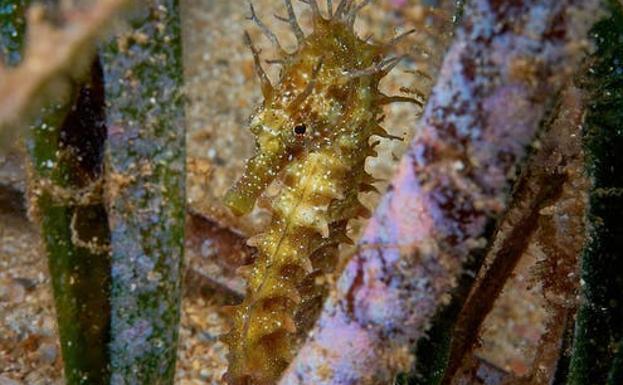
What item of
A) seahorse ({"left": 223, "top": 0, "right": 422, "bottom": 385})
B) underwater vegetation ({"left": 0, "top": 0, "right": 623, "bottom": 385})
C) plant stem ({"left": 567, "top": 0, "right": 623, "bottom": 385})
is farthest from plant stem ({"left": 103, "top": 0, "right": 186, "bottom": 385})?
plant stem ({"left": 567, "top": 0, "right": 623, "bottom": 385})

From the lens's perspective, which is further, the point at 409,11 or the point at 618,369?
the point at 409,11

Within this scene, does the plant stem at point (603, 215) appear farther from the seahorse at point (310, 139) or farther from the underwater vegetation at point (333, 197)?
the seahorse at point (310, 139)

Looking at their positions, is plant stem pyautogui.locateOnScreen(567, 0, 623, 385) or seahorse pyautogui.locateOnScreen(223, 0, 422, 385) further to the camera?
seahorse pyautogui.locateOnScreen(223, 0, 422, 385)

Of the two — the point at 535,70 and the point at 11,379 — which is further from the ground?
the point at 535,70

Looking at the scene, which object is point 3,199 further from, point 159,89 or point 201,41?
point 201,41

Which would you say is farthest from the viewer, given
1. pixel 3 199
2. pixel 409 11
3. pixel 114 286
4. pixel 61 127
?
pixel 409 11

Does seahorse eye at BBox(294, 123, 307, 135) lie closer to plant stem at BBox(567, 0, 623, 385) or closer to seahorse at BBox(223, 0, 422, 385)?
seahorse at BBox(223, 0, 422, 385)

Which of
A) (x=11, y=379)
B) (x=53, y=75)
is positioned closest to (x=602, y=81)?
(x=53, y=75)

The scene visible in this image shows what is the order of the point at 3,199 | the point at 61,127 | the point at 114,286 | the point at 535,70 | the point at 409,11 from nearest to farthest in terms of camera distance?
the point at 535,70, the point at 61,127, the point at 114,286, the point at 3,199, the point at 409,11
